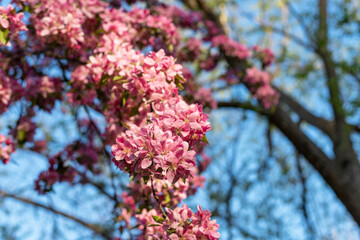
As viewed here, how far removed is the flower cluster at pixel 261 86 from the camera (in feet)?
16.3

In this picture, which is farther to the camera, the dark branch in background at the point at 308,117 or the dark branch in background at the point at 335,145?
the dark branch in background at the point at 308,117

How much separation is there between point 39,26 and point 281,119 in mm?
3833

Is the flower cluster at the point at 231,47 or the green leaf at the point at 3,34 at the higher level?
the flower cluster at the point at 231,47

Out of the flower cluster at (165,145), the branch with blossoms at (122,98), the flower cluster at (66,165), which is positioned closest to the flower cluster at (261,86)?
the branch with blossoms at (122,98)

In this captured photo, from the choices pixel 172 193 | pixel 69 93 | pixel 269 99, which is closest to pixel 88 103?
pixel 69 93

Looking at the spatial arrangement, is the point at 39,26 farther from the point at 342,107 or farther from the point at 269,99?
the point at 342,107

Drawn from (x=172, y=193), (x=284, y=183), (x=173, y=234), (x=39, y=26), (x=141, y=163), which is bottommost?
(x=173, y=234)

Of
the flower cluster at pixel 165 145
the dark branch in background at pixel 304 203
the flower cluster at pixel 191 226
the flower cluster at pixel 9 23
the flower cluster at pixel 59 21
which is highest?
the dark branch in background at pixel 304 203

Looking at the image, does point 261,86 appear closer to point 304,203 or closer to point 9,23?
point 304,203

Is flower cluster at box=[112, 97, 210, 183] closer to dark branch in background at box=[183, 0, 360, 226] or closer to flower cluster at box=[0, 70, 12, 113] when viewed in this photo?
flower cluster at box=[0, 70, 12, 113]

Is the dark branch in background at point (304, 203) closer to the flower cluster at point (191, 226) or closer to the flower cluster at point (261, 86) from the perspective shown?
the flower cluster at point (261, 86)

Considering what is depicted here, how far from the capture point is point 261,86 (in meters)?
5.01

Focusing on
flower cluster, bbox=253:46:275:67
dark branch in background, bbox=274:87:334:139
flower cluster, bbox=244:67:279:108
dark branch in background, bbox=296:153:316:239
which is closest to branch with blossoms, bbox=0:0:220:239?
flower cluster, bbox=244:67:279:108

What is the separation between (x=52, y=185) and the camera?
3182mm
